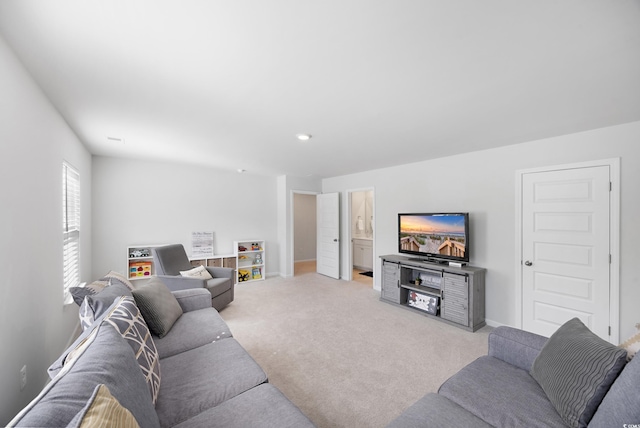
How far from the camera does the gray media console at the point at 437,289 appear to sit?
330 cm

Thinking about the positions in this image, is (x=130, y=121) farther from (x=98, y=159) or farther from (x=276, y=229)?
(x=276, y=229)

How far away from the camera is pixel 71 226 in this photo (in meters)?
3.03

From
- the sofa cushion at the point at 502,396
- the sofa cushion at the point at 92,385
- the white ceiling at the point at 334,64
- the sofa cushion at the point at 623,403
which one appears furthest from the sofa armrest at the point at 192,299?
the sofa cushion at the point at 623,403

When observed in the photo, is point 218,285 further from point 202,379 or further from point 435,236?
point 435,236

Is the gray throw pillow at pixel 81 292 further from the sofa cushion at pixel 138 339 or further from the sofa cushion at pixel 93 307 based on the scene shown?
the sofa cushion at pixel 138 339

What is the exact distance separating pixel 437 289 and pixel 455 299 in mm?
415

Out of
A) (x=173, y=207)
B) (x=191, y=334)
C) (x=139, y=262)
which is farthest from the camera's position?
(x=173, y=207)

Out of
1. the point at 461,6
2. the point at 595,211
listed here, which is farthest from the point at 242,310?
the point at 595,211

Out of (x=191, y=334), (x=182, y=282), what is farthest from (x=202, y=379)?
(x=182, y=282)

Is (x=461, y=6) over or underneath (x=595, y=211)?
over

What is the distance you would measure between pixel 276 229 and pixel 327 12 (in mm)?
5280

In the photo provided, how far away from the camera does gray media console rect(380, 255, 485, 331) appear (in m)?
3.30

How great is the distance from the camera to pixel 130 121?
259 cm

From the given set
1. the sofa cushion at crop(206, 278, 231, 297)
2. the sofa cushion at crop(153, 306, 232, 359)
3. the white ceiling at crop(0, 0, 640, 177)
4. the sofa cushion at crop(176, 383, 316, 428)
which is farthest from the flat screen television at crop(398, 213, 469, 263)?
the sofa cushion at crop(176, 383, 316, 428)
